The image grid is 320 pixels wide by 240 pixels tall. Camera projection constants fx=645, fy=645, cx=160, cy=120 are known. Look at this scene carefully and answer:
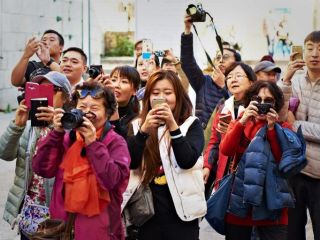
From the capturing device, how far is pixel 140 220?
4031 mm

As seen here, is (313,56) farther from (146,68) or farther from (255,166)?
(146,68)

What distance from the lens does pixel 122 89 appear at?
4.98 m

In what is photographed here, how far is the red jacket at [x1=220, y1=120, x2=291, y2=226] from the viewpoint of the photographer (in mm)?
4520

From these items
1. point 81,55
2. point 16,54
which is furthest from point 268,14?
point 81,55

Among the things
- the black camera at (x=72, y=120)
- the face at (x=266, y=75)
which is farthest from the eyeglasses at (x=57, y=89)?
the face at (x=266, y=75)

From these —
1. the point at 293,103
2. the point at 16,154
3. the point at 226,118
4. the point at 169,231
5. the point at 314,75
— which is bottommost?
the point at 169,231

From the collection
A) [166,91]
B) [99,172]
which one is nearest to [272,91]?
[166,91]

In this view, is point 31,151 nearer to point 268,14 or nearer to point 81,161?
point 81,161

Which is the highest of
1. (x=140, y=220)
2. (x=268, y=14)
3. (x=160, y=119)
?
(x=268, y=14)

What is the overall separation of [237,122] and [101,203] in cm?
135

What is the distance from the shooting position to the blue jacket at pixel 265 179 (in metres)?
4.36

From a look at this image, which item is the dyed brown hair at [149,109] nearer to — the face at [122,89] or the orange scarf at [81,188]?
the orange scarf at [81,188]

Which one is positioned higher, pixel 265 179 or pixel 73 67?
pixel 73 67

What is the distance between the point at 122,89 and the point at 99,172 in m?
1.58
